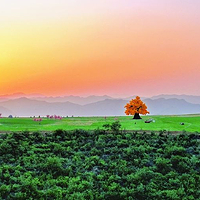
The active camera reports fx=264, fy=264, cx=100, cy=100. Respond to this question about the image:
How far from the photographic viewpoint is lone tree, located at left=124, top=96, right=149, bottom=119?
23.8 m

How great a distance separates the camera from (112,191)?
701 cm

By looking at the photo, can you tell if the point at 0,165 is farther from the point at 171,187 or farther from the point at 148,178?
the point at 171,187

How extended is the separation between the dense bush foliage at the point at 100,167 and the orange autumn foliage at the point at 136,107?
11.9 m

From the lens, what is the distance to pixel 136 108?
23.9 metres

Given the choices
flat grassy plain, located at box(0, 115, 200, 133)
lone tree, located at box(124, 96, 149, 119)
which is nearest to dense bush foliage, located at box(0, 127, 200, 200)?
flat grassy plain, located at box(0, 115, 200, 133)

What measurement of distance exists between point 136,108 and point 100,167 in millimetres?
15763

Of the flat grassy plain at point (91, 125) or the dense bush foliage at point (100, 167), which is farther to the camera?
the flat grassy plain at point (91, 125)

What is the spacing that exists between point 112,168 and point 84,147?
2194mm

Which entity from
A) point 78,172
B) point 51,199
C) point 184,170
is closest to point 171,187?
point 184,170

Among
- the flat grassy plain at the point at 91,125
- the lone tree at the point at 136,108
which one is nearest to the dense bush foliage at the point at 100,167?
the flat grassy plain at the point at 91,125

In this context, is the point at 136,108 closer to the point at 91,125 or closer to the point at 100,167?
the point at 91,125

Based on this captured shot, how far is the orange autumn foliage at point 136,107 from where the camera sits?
23828 mm

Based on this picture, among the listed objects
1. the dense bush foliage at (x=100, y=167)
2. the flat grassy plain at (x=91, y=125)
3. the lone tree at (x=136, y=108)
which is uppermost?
the lone tree at (x=136, y=108)

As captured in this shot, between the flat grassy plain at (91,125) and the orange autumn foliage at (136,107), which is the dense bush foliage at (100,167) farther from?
the orange autumn foliage at (136,107)
